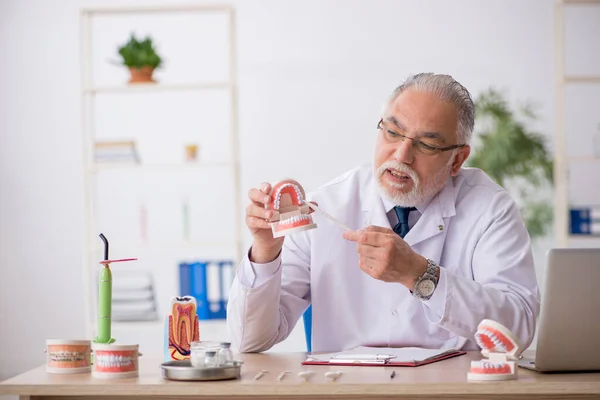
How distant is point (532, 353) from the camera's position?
208 cm

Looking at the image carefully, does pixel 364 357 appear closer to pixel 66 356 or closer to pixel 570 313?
pixel 570 313

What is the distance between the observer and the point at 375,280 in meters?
2.29

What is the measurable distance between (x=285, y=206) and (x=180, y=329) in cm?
35

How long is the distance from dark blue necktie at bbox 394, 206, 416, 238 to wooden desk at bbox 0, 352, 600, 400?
0.73 metres

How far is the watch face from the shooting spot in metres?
1.92

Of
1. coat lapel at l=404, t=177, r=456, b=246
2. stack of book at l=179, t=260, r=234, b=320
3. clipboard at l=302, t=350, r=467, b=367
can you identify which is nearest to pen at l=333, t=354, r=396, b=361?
clipboard at l=302, t=350, r=467, b=367

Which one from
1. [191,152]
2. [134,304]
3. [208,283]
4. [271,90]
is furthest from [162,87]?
[134,304]

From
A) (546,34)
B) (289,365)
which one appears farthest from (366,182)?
(546,34)

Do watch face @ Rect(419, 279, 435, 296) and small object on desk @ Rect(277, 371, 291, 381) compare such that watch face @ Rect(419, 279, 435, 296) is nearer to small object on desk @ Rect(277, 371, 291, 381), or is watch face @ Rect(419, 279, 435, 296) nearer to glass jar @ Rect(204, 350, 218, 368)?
small object on desk @ Rect(277, 371, 291, 381)

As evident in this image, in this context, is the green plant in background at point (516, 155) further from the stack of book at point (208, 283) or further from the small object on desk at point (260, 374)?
the small object on desk at point (260, 374)

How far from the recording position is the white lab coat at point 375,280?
2.10m

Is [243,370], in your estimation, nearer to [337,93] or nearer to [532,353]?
[532,353]

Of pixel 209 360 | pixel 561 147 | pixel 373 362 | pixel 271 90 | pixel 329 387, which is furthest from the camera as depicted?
pixel 271 90

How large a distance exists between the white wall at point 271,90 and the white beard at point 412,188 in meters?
2.49
